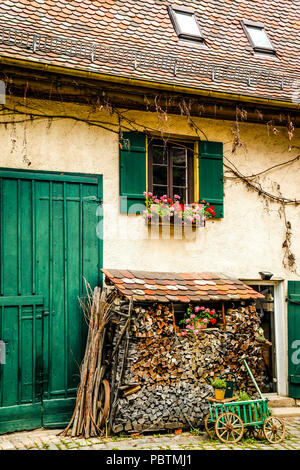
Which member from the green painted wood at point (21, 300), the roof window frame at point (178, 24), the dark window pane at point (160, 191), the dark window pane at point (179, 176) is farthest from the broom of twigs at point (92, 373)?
the roof window frame at point (178, 24)

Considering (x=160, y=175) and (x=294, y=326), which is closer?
(x=160, y=175)

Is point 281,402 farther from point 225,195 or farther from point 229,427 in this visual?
point 225,195

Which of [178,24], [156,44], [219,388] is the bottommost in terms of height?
[219,388]

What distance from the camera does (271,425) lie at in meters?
6.79

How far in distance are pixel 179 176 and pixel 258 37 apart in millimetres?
3355

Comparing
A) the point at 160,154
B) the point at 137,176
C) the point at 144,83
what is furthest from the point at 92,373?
the point at 144,83

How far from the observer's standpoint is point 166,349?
7219 millimetres

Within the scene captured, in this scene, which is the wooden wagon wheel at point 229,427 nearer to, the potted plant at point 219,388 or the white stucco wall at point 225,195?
the potted plant at point 219,388

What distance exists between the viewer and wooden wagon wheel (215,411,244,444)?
661 centimetres

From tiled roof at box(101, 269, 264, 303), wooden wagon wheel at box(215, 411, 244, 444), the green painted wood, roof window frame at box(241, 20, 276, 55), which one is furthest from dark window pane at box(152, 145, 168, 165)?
wooden wagon wheel at box(215, 411, 244, 444)

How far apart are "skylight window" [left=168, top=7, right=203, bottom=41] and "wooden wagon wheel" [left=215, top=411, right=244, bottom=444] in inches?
234

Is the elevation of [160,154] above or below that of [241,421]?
above

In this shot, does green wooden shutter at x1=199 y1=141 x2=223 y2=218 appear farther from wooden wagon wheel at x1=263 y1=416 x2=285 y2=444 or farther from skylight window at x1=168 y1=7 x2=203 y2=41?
wooden wagon wheel at x1=263 y1=416 x2=285 y2=444
